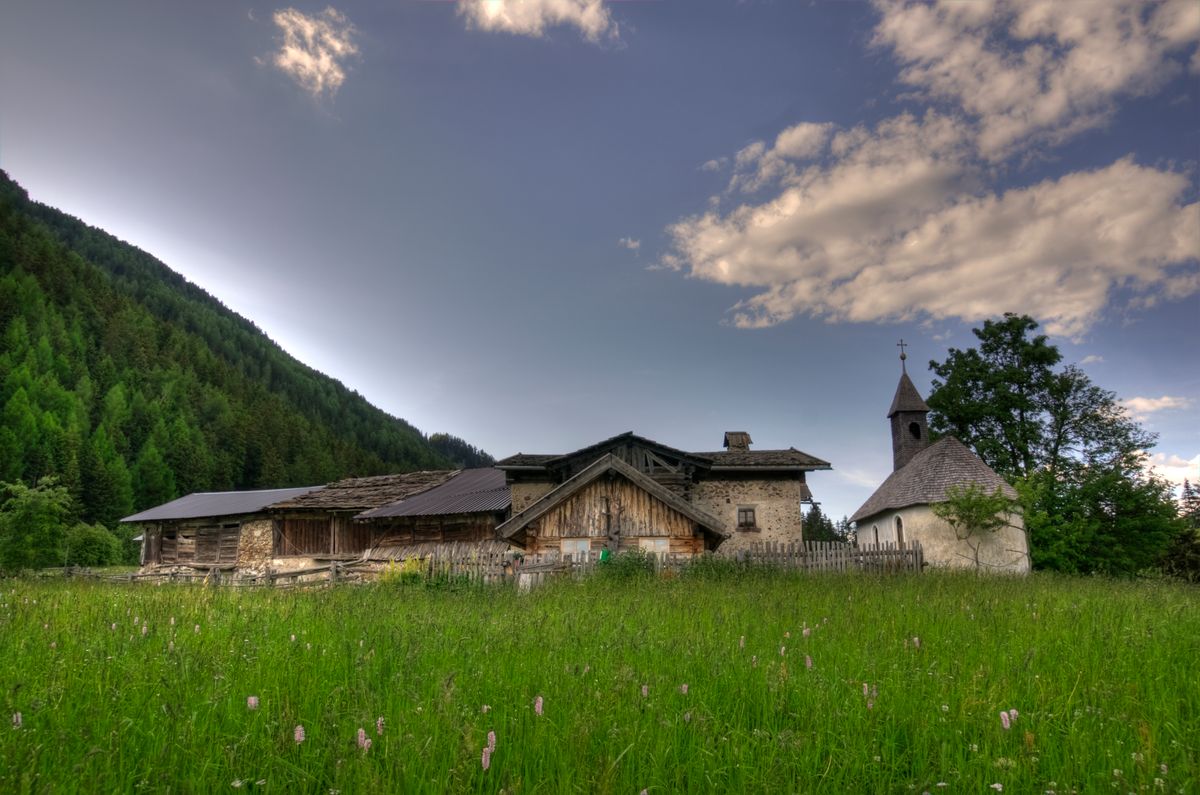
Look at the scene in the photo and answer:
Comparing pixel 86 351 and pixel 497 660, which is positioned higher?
pixel 86 351

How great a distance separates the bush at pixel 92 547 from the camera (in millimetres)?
41469

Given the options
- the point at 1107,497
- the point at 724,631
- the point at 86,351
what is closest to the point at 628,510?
the point at 724,631

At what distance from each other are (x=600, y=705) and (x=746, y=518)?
2899 centimetres

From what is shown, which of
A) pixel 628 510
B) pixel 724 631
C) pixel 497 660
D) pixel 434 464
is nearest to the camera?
pixel 497 660

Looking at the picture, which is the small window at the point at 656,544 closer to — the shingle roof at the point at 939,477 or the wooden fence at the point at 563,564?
the wooden fence at the point at 563,564

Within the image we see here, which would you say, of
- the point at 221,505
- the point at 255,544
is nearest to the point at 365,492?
the point at 255,544

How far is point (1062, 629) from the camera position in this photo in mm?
6426

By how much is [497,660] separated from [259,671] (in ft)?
5.29

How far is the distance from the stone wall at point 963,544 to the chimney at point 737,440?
30.8 feet

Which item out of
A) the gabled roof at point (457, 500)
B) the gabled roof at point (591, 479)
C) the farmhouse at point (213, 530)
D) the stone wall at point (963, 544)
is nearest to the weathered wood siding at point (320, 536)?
the farmhouse at point (213, 530)

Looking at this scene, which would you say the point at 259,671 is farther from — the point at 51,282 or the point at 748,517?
the point at 51,282

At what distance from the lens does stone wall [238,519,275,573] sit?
1364 inches

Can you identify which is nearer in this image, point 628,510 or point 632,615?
point 632,615

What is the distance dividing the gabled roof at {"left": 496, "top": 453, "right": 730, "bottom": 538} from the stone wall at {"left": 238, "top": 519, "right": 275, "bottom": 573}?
2083 centimetres
